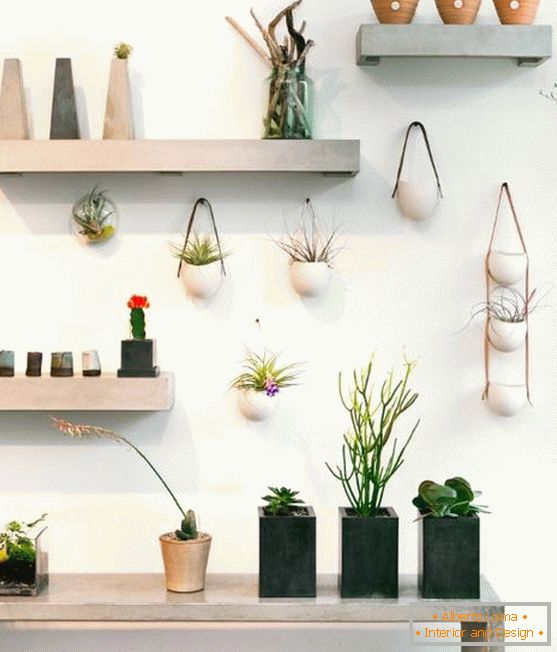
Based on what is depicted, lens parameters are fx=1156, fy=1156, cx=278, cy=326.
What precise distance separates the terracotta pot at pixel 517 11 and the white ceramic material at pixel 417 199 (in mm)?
415

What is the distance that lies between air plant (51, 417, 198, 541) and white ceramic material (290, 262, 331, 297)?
1.77 feet

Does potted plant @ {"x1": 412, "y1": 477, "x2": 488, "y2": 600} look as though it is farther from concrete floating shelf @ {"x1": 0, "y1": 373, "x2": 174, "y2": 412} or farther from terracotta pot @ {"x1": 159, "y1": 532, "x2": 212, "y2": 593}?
concrete floating shelf @ {"x1": 0, "y1": 373, "x2": 174, "y2": 412}

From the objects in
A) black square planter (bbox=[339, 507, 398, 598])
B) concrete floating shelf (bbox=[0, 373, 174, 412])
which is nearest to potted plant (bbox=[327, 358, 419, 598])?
Result: black square planter (bbox=[339, 507, 398, 598])

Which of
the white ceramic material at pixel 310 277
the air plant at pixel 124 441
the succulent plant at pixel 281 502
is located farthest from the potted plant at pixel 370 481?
the air plant at pixel 124 441

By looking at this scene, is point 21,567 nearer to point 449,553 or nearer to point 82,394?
point 82,394

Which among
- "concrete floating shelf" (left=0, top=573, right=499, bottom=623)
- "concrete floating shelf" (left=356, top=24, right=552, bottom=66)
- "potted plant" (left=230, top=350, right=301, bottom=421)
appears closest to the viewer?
"concrete floating shelf" (left=0, top=573, right=499, bottom=623)

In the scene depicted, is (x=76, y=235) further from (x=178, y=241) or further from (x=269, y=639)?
(x=269, y=639)

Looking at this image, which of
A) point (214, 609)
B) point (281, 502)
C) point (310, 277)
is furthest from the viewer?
point (310, 277)

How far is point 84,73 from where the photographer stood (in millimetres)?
2754

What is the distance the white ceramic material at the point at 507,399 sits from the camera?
8.80 ft

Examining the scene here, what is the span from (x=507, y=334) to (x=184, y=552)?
886 mm

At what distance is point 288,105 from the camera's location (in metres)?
2.63

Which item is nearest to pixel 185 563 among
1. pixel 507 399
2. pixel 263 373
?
pixel 263 373

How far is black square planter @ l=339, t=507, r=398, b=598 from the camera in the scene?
252 cm
